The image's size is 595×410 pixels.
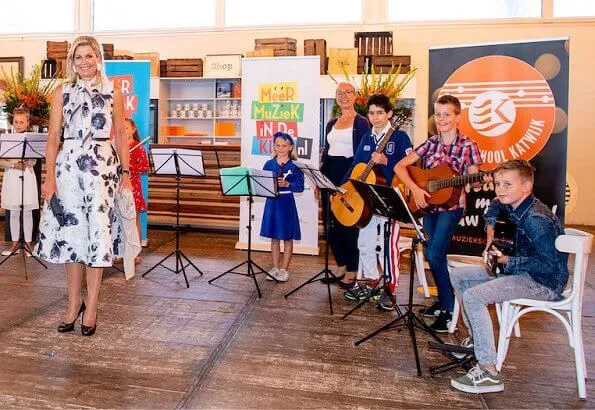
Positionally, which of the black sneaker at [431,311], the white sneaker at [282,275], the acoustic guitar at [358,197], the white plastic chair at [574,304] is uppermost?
the acoustic guitar at [358,197]

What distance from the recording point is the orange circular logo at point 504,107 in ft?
14.9

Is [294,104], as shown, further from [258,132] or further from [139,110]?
[139,110]

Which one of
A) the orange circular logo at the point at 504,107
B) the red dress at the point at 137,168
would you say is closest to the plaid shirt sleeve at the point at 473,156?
the orange circular logo at the point at 504,107

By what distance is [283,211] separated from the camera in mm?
4809

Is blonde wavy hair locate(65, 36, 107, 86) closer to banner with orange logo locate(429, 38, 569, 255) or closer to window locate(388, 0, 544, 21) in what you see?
banner with orange logo locate(429, 38, 569, 255)

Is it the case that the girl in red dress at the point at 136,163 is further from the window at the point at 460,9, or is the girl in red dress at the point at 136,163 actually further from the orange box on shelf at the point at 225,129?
the window at the point at 460,9

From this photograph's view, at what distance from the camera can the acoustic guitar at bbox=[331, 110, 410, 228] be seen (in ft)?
12.6

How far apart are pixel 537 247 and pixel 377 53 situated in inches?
289

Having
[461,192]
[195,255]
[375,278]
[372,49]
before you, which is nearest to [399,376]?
[461,192]

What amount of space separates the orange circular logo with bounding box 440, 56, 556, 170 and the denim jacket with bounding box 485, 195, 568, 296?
1936 millimetres

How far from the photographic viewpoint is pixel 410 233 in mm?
6816

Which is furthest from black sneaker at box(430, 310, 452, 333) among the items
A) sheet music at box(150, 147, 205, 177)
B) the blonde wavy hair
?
the blonde wavy hair

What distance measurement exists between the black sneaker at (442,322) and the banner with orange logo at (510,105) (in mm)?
1374

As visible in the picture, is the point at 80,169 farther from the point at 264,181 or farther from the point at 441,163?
the point at 441,163
